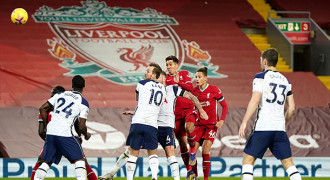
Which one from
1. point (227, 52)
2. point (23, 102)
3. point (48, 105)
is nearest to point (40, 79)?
point (23, 102)

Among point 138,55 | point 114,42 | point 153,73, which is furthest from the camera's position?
point 114,42

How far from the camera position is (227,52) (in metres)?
18.1

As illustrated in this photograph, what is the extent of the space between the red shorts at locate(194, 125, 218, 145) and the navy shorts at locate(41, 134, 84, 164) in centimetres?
283

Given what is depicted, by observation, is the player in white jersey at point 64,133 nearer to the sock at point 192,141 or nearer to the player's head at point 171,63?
the player's head at point 171,63

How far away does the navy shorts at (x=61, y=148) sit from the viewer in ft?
25.2

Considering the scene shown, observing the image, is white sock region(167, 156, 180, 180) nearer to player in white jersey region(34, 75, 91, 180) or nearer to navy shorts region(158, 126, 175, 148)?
navy shorts region(158, 126, 175, 148)

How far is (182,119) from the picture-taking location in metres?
10.1

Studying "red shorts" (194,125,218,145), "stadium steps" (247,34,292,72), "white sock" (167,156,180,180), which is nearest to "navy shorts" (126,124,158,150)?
"white sock" (167,156,180,180)

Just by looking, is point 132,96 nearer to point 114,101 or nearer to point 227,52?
point 114,101

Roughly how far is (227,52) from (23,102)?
6.37 metres

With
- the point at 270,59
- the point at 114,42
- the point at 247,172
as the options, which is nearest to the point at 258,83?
the point at 270,59

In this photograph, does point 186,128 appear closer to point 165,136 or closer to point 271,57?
point 165,136

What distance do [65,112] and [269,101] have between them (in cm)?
259

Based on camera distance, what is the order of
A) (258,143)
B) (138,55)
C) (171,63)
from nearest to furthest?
1. (258,143)
2. (171,63)
3. (138,55)
